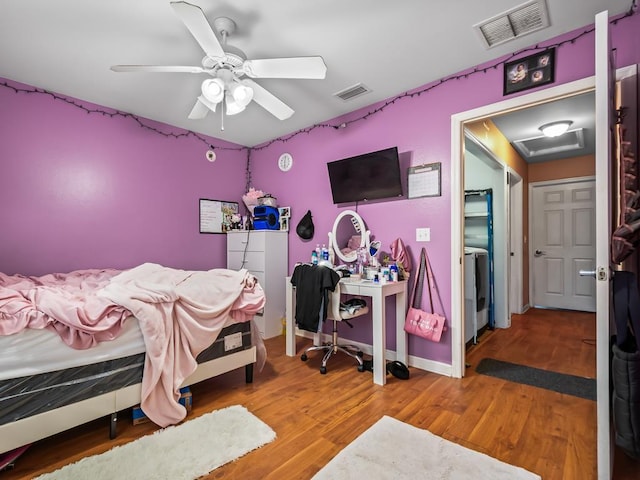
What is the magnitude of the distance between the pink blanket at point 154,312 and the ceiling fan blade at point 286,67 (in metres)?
1.40

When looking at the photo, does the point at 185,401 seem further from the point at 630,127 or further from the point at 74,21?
the point at 630,127

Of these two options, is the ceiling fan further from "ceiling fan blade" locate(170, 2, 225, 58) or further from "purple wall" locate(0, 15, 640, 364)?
"purple wall" locate(0, 15, 640, 364)

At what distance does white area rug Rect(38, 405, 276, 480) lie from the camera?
4.81 ft

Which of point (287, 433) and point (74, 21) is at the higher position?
point (74, 21)

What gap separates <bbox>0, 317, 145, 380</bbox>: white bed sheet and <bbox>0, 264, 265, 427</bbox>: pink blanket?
0.04 m

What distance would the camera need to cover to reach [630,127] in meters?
1.88

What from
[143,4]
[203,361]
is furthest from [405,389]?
[143,4]

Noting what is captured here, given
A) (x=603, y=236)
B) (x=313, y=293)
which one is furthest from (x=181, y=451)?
(x=603, y=236)

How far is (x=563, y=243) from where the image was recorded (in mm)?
5055

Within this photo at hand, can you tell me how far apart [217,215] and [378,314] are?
2.55 metres

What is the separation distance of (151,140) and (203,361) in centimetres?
257

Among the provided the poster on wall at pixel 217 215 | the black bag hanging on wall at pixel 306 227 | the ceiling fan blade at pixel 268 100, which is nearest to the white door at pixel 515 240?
the black bag hanging on wall at pixel 306 227

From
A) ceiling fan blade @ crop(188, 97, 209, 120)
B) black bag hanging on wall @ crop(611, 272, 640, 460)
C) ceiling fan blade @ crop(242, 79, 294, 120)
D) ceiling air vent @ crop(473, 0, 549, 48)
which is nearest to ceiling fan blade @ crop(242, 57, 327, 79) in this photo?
ceiling fan blade @ crop(242, 79, 294, 120)

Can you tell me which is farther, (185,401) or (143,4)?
(185,401)
